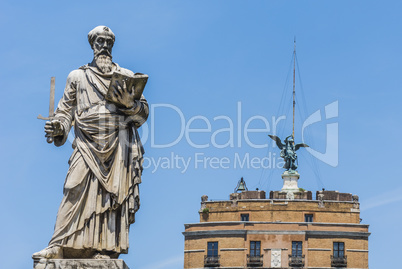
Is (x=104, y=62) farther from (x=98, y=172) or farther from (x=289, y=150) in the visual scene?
(x=289, y=150)

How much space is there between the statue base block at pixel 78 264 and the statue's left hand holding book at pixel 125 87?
7.47 ft

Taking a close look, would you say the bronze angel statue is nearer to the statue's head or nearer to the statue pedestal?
the statue pedestal

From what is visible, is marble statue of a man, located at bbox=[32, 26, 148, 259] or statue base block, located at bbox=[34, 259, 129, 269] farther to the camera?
marble statue of a man, located at bbox=[32, 26, 148, 259]

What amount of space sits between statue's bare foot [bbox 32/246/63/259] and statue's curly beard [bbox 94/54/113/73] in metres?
2.76

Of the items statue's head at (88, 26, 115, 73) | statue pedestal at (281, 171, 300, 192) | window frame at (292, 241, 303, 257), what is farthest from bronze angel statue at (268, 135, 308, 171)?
statue's head at (88, 26, 115, 73)

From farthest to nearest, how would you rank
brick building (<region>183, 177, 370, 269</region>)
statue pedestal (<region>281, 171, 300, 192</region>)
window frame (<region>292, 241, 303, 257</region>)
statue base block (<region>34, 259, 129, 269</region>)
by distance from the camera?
statue pedestal (<region>281, 171, 300, 192</region>) → window frame (<region>292, 241, 303, 257</region>) → brick building (<region>183, 177, 370, 269</region>) → statue base block (<region>34, 259, 129, 269</region>)

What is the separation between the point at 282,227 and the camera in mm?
139750

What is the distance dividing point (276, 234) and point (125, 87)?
12525cm

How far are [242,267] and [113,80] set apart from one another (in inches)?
4930

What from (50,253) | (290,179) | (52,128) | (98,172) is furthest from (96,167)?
→ (290,179)

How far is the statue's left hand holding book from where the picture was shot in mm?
15461

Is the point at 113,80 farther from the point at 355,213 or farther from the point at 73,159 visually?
the point at 355,213

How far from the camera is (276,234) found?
13950cm

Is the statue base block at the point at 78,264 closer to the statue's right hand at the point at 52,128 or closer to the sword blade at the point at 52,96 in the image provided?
the statue's right hand at the point at 52,128
